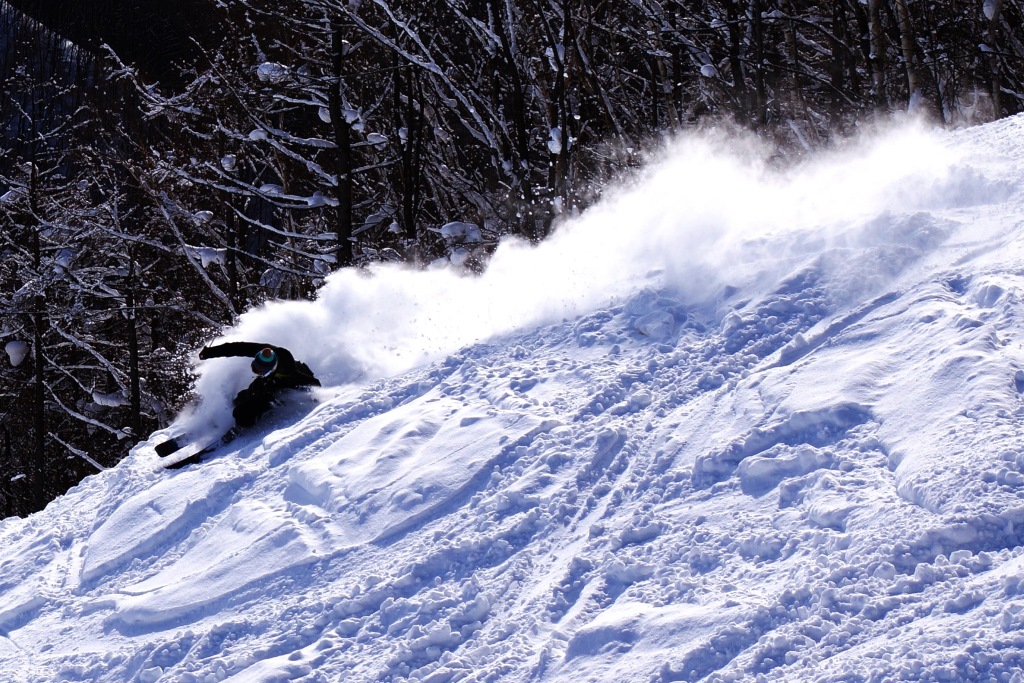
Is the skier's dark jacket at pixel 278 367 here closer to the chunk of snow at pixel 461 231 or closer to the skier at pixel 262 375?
the skier at pixel 262 375

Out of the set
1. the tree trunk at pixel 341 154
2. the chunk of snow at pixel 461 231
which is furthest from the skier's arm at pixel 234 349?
the tree trunk at pixel 341 154

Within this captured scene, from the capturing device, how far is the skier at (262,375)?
833cm

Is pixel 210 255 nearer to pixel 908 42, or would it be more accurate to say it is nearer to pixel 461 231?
pixel 461 231

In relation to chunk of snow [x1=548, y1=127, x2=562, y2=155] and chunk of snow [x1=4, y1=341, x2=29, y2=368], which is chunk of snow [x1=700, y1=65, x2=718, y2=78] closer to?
chunk of snow [x1=548, y1=127, x2=562, y2=155]

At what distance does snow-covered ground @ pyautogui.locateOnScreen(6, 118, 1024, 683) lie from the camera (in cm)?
423

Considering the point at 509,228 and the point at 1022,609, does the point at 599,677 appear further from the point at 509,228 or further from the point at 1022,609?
the point at 509,228

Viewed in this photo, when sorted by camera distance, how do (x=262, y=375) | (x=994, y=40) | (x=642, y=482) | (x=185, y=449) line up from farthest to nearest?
(x=994, y=40) < (x=262, y=375) < (x=185, y=449) < (x=642, y=482)

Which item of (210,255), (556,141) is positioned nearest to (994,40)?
(556,141)

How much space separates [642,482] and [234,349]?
4.69 m

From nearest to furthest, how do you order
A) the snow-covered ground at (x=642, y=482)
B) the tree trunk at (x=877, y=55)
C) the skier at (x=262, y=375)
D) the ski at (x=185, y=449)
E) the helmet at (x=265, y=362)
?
the snow-covered ground at (x=642, y=482)
the ski at (x=185, y=449)
the skier at (x=262, y=375)
the helmet at (x=265, y=362)
the tree trunk at (x=877, y=55)

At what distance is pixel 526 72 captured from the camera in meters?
18.3

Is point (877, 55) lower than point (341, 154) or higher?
lower

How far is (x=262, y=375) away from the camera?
339 inches

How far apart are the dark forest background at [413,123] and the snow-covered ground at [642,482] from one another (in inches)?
119
